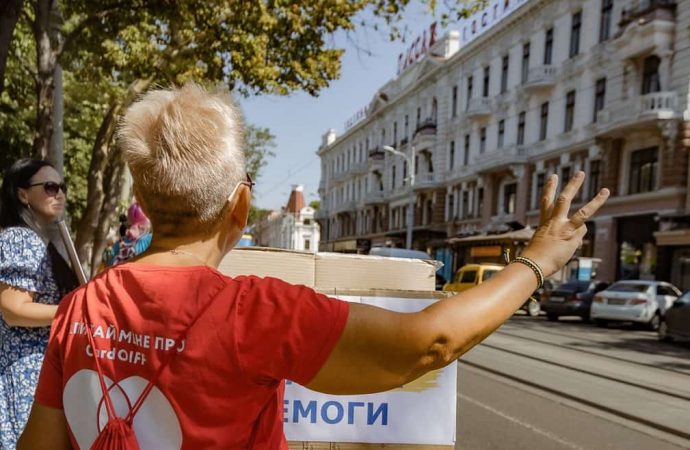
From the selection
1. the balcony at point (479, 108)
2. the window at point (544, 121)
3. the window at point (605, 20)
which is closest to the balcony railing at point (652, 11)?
the window at point (605, 20)

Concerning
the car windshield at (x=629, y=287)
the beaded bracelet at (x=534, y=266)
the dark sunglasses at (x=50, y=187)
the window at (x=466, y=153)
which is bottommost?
the car windshield at (x=629, y=287)

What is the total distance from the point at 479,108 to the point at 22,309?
114 feet

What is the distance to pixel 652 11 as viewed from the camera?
72.9 feet

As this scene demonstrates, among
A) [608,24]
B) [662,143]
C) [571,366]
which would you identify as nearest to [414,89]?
[608,24]

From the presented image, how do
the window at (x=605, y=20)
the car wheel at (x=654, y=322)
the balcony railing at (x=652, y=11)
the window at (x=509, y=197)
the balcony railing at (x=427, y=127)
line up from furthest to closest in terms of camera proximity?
the balcony railing at (x=427, y=127), the window at (x=509, y=197), the window at (x=605, y=20), the balcony railing at (x=652, y=11), the car wheel at (x=654, y=322)

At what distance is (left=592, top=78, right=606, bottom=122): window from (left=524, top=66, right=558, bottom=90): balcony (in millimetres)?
3090

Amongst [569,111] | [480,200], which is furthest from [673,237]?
[480,200]

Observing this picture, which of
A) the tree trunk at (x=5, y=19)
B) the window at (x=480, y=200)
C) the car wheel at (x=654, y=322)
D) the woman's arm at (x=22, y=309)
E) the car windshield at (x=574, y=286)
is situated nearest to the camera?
the woman's arm at (x=22, y=309)

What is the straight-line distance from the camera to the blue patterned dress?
236 centimetres

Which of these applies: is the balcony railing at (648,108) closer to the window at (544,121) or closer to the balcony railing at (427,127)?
the window at (544,121)

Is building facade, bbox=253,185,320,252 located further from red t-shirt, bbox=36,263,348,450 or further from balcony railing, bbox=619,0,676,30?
red t-shirt, bbox=36,263,348,450

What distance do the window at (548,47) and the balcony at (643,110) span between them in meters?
6.35

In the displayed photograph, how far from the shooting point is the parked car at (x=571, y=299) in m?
18.9

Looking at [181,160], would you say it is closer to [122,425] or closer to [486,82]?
[122,425]
